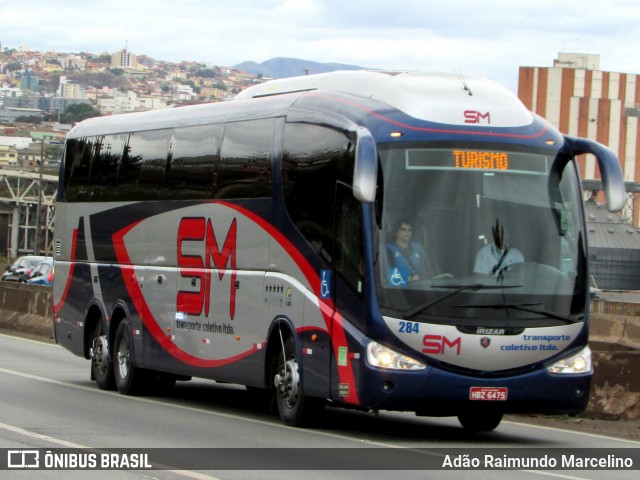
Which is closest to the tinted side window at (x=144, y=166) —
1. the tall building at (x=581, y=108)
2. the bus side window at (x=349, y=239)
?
the bus side window at (x=349, y=239)

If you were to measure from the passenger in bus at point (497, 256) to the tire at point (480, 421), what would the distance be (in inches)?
88.4

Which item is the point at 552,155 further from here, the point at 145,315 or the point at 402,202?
the point at 145,315

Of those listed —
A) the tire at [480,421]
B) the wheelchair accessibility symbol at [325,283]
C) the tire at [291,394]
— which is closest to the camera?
the wheelchair accessibility symbol at [325,283]

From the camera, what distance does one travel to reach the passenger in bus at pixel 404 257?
1370 centimetres

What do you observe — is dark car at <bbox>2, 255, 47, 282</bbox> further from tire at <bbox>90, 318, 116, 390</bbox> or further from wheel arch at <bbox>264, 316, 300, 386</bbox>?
wheel arch at <bbox>264, 316, 300, 386</bbox>

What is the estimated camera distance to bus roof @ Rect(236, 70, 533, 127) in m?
14.3

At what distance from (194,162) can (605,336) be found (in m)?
12.0

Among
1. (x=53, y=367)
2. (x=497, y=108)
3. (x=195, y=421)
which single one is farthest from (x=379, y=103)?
(x=53, y=367)

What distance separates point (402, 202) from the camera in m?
13.8

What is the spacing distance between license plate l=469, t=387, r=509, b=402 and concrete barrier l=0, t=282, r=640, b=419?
409 centimetres

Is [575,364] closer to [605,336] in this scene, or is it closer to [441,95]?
[441,95]

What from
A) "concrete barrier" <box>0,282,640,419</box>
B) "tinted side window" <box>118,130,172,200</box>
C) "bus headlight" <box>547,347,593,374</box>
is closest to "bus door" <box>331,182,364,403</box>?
"bus headlight" <box>547,347,593,374</box>

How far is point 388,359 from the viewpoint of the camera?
1362 cm

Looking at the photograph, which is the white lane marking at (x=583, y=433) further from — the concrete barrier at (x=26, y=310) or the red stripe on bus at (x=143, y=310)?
the concrete barrier at (x=26, y=310)
